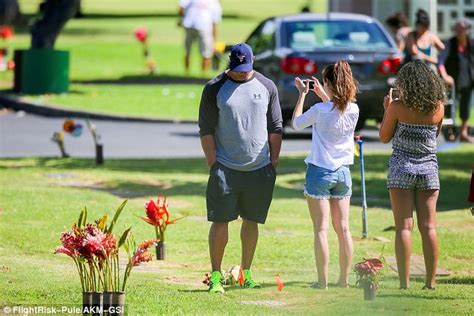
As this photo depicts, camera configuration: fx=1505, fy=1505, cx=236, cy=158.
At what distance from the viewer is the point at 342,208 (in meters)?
10.7

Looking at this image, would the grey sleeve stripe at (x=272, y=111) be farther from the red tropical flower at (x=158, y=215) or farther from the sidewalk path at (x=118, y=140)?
the sidewalk path at (x=118, y=140)

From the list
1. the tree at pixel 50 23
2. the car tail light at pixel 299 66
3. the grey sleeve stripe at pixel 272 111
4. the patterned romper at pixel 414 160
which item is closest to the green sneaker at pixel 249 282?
the grey sleeve stripe at pixel 272 111

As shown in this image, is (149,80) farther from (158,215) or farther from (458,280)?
(458,280)

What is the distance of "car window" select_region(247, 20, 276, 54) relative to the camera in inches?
897

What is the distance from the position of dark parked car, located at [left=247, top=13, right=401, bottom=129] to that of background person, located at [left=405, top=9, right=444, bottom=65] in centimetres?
81

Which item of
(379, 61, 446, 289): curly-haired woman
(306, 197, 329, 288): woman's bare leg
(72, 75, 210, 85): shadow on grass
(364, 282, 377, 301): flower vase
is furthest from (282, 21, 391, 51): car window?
(364, 282, 377, 301): flower vase

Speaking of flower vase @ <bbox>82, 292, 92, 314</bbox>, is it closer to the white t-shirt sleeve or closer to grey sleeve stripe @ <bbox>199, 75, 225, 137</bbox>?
grey sleeve stripe @ <bbox>199, 75, 225, 137</bbox>

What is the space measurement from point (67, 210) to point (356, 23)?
973 centimetres

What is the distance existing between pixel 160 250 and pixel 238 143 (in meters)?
1.93

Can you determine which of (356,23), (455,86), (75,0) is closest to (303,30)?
(356,23)

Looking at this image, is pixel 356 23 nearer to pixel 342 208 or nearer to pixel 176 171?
pixel 176 171

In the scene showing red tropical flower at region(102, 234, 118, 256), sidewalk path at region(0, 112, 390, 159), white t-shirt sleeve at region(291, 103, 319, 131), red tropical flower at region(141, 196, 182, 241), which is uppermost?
white t-shirt sleeve at region(291, 103, 319, 131)

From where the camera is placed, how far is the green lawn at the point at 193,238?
9.79 metres

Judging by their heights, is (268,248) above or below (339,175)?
below
